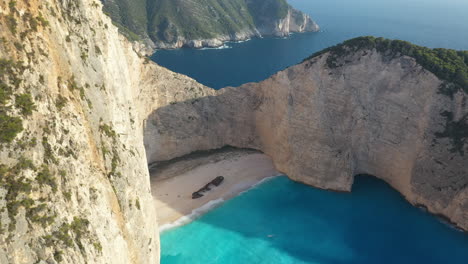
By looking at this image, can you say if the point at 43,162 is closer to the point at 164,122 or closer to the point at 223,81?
the point at 164,122

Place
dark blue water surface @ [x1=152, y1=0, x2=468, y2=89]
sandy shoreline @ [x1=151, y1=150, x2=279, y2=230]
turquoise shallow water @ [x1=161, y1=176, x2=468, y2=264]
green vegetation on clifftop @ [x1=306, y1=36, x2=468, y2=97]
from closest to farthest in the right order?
turquoise shallow water @ [x1=161, y1=176, x2=468, y2=264] < green vegetation on clifftop @ [x1=306, y1=36, x2=468, y2=97] < sandy shoreline @ [x1=151, y1=150, x2=279, y2=230] < dark blue water surface @ [x1=152, y1=0, x2=468, y2=89]

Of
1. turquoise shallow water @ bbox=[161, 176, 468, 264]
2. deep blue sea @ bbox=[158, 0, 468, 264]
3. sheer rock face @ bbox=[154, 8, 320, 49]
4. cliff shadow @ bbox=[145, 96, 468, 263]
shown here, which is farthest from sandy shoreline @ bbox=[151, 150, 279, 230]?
sheer rock face @ bbox=[154, 8, 320, 49]

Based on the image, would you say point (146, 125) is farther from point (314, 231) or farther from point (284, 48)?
point (284, 48)

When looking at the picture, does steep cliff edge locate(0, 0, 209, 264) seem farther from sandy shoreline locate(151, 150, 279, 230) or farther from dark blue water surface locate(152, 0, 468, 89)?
dark blue water surface locate(152, 0, 468, 89)

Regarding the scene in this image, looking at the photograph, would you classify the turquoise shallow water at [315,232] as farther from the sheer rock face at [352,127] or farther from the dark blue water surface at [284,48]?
the dark blue water surface at [284,48]

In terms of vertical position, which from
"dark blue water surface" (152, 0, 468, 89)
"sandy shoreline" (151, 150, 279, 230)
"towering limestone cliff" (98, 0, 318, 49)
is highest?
"towering limestone cliff" (98, 0, 318, 49)

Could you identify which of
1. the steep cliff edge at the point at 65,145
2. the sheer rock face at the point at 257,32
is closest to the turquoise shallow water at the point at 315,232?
the steep cliff edge at the point at 65,145

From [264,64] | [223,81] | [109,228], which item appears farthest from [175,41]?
[109,228]
